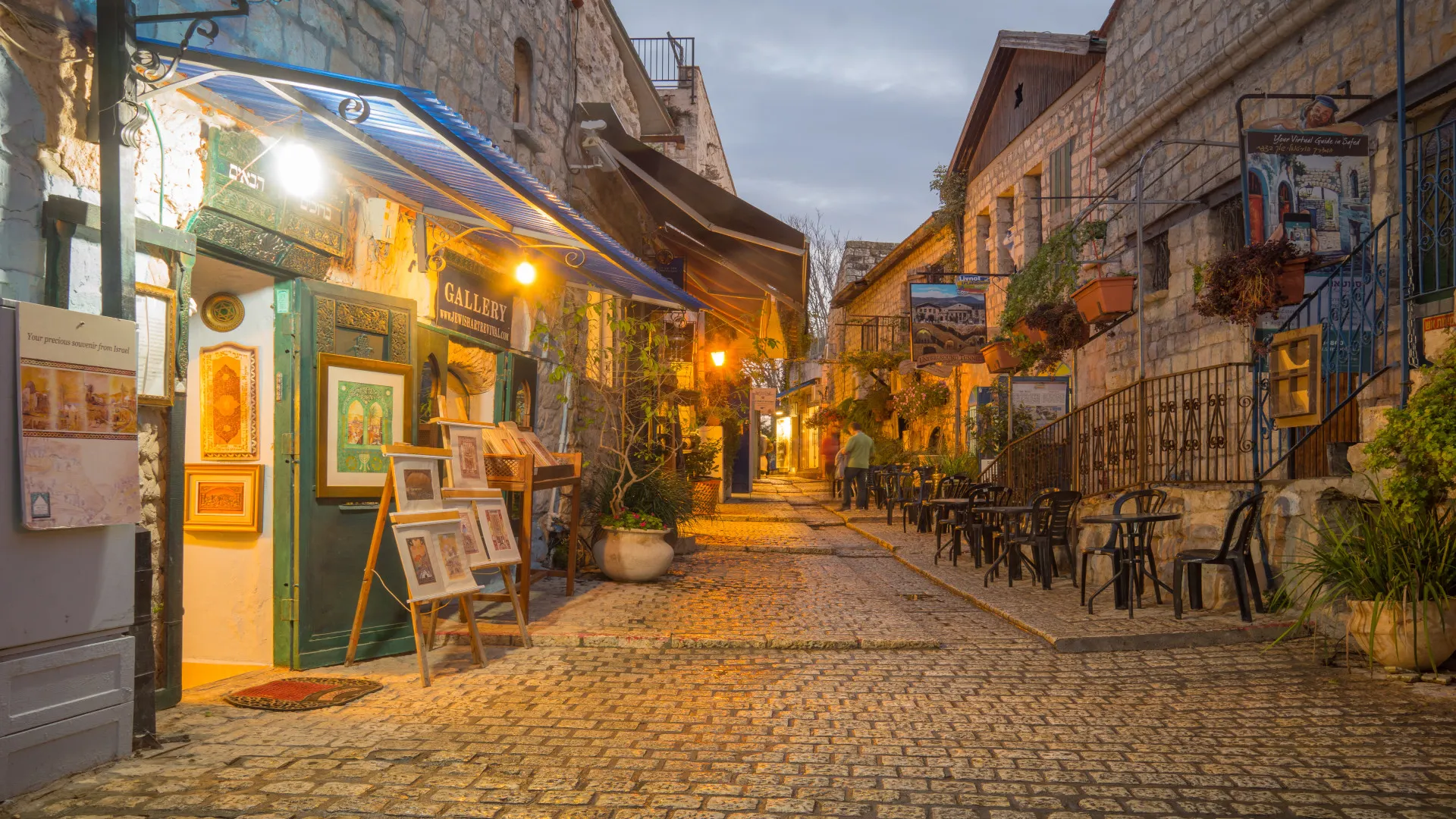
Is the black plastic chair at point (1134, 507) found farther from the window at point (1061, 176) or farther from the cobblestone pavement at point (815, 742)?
the window at point (1061, 176)

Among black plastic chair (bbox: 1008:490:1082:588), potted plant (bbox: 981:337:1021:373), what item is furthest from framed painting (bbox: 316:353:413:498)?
potted plant (bbox: 981:337:1021:373)

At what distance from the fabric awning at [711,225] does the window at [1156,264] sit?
13.3 feet

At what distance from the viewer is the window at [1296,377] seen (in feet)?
22.2

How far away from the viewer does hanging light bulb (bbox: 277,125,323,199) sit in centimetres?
523

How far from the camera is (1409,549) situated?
17.4ft

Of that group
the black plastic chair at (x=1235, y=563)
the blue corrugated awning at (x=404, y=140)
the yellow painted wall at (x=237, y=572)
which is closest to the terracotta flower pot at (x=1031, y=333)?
the black plastic chair at (x=1235, y=563)

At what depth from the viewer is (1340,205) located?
7.40 meters

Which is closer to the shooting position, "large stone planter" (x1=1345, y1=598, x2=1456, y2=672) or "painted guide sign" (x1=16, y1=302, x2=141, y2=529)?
"painted guide sign" (x1=16, y1=302, x2=141, y2=529)

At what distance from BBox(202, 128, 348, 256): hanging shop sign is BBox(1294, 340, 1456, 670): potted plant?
19.1 feet

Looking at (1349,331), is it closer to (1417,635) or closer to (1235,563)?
(1235,563)

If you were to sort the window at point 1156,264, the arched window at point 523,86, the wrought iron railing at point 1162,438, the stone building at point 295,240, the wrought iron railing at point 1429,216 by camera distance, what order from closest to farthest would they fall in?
the stone building at point 295,240
the wrought iron railing at point 1429,216
the wrought iron railing at point 1162,438
the arched window at point 523,86
the window at point 1156,264

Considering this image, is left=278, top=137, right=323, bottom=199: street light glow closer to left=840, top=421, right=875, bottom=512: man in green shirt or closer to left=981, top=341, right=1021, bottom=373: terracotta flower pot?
left=981, top=341, right=1021, bottom=373: terracotta flower pot

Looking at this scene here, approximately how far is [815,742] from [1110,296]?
7684mm

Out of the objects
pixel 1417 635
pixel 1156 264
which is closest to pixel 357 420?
pixel 1417 635
